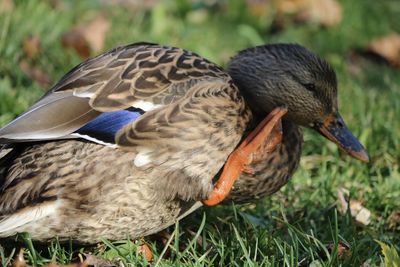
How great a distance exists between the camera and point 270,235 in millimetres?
3916

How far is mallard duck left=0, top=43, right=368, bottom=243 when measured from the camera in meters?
3.69

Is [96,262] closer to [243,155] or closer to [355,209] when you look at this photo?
[243,155]

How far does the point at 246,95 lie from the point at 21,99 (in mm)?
1472

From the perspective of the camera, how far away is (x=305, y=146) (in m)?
5.24

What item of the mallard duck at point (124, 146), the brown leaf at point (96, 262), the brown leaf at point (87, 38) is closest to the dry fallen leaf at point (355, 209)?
the mallard duck at point (124, 146)

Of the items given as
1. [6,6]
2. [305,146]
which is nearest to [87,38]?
[6,6]

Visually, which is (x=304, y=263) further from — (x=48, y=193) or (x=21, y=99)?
(x=21, y=99)

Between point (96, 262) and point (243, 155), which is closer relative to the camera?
point (96, 262)

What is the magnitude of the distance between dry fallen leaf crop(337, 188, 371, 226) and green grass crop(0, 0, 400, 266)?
0.05 metres

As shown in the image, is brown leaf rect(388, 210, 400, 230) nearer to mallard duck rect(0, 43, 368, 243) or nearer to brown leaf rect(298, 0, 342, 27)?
mallard duck rect(0, 43, 368, 243)

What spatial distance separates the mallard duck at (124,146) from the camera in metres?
3.69

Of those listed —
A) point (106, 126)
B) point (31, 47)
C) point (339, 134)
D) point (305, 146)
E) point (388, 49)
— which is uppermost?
point (106, 126)

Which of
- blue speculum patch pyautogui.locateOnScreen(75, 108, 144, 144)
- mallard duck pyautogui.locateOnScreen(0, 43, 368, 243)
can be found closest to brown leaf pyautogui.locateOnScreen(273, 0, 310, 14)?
mallard duck pyautogui.locateOnScreen(0, 43, 368, 243)

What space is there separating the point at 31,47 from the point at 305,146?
6.49 feet
